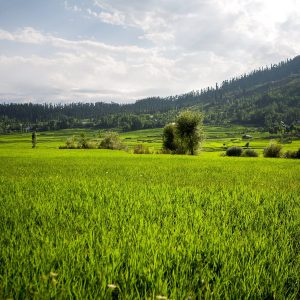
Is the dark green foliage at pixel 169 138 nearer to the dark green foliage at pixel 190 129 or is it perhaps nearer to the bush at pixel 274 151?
the dark green foliage at pixel 190 129

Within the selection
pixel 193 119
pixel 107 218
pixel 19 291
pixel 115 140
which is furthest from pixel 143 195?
pixel 115 140

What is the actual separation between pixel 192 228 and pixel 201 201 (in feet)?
9.54

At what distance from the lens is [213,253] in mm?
4402

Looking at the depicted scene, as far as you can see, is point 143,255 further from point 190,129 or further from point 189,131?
point 189,131

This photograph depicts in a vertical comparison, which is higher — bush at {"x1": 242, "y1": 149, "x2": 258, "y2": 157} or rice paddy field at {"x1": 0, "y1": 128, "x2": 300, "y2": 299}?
rice paddy field at {"x1": 0, "y1": 128, "x2": 300, "y2": 299}

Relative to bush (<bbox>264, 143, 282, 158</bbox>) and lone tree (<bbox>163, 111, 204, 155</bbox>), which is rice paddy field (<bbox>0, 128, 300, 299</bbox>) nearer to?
bush (<bbox>264, 143, 282, 158</bbox>)

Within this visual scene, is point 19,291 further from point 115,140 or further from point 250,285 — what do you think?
point 115,140

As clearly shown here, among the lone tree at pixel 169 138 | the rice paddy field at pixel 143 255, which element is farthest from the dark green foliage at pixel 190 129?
the rice paddy field at pixel 143 255

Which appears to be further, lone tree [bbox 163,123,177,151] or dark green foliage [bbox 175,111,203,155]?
lone tree [bbox 163,123,177,151]

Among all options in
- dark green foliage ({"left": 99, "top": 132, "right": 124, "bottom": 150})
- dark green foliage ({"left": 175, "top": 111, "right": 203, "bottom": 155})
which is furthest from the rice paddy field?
dark green foliage ({"left": 99, "top": 132, "right": 124, "bottom": 150})

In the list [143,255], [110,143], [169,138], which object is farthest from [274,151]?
[143,255]

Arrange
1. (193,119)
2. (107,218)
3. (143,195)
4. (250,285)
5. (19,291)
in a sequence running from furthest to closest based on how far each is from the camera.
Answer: (193,119), (143,195), (107,218), (250,285), (19,291)

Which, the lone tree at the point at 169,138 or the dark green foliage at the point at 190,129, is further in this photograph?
the lone tree at the point at 169,138

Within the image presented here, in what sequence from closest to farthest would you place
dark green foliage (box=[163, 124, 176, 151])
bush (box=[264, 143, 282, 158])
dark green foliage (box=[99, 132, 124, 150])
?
bush (box=[264, 143, 282, 158]) → dark green foliage (box=[163, 124, 176, 151]) → dark green foliage (box=[99, 132, 124, 150])
